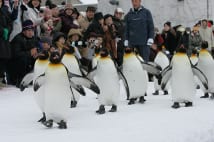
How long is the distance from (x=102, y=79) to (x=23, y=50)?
3.17m

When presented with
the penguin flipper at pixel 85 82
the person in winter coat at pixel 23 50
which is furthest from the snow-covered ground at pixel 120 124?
the person in winter coat at pixel 23 50

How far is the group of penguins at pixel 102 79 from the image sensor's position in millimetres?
5328

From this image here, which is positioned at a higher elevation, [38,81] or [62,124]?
[38,81]

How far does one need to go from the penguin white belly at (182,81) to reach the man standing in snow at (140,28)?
1649 mm

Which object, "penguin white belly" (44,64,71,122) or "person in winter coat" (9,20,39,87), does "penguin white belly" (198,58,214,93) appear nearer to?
"penguin white belly" (44,64,71,122)

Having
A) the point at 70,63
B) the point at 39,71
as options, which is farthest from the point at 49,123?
the point at 70,63

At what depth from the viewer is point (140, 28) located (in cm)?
844

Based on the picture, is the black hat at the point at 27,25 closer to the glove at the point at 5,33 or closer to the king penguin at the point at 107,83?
the glove at the point at 5,33

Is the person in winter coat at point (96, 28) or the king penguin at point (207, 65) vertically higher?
the person in winter coat at point (96, 28)

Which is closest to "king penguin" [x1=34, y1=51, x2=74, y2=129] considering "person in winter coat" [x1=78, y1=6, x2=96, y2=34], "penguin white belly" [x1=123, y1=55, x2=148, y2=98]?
"penguin white belly" [x1=123, y1=55, x2=148, y2=98]

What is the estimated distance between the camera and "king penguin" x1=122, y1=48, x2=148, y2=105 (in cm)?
700

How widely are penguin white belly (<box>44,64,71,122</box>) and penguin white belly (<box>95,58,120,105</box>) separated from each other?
108 centimetres

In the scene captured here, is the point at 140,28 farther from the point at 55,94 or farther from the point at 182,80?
the point at 55,94

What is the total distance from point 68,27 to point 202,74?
3622 mm
